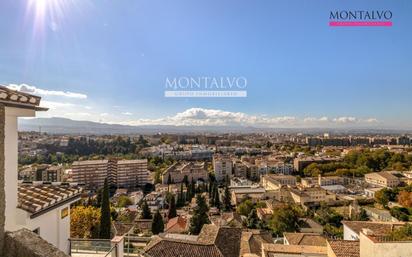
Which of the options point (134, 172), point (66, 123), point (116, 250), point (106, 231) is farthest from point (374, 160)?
point (66, 123)

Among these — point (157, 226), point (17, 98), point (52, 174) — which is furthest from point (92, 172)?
point (17, 98)

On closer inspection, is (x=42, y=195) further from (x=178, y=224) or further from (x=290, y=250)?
(x=178, y=224)

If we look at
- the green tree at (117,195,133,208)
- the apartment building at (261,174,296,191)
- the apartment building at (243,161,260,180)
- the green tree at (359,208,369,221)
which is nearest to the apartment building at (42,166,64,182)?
the green tree at (117,195,133,208)

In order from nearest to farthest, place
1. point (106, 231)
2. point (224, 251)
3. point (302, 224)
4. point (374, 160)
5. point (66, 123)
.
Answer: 1. point (224, 251)
2. point (106, 231)
3. point (302, 224)
4. point (374, 160)
5. point (66, 123)

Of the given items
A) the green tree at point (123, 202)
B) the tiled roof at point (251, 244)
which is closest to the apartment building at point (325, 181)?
the green tree at point (123, 202)

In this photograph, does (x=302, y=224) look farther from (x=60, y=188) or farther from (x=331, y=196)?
(x=60, y=188)
